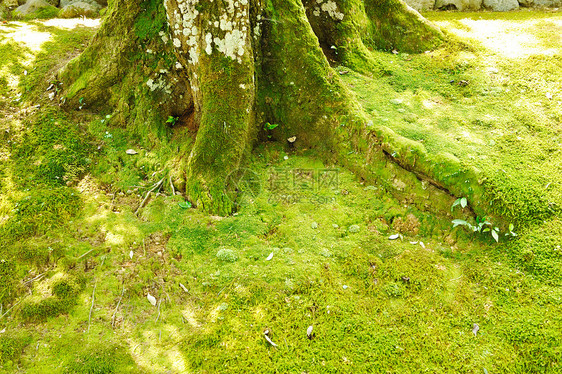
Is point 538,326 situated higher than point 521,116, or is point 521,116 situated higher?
point 521,116

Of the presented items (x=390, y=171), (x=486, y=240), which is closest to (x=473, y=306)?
(x=486, y=240)

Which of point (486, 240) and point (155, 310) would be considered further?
point (486, 240)

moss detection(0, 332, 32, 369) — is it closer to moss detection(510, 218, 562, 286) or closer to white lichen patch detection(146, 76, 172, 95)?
white lichen patch detection(146, 76, 172, 95)

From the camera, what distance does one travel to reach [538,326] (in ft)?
12.2

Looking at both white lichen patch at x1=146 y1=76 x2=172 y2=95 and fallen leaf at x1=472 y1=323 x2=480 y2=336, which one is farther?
white lichen patch at x1=146 y1=76 x2=172 y2=95

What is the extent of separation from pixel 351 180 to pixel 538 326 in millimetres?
2784

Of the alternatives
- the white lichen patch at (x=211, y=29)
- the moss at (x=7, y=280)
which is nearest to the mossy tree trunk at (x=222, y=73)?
the white lichen patch at (x=211, y=29)

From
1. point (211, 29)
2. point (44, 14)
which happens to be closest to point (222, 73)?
point (211, 29)

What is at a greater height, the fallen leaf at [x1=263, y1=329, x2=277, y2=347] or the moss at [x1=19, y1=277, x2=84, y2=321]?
the moss at [x1=19, y1=277, x2=84, y2=321]

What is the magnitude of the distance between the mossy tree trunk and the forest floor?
0.44m

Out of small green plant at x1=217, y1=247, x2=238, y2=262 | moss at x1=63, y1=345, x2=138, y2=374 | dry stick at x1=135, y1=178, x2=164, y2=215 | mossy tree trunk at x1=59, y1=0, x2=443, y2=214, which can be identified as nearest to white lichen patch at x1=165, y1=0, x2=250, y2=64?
mossy tree trunk at x1=59, y1=0, x2=443, y2=214

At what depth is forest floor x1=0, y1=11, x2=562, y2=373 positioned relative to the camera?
367cm

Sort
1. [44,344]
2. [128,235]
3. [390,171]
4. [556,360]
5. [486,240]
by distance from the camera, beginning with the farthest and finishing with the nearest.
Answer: [390,171]
[128,235]
[486,240]
[44,344]
[556,360]

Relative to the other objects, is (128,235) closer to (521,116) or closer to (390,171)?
(390,171)
